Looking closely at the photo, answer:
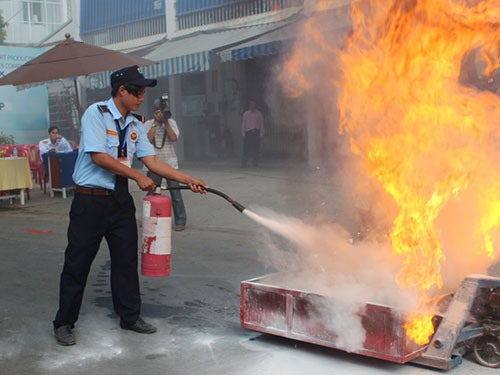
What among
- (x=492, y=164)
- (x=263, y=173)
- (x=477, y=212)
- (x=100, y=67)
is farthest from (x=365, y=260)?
(x=263, y=173)

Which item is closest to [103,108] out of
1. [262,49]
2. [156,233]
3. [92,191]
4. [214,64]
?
[92,191]

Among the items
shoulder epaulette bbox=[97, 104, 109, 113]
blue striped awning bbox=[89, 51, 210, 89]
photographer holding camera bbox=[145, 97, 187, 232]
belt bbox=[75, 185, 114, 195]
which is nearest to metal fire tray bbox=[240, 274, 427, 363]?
belt bbox=[75, 185, 114, 195]

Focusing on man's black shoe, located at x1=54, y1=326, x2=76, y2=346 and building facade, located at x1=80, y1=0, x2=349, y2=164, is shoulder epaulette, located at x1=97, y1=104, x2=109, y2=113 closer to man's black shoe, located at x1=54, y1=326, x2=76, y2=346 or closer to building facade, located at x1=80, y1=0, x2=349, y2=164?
man's black shoe, located at x1=54, y1=326, x2=76, y2=346

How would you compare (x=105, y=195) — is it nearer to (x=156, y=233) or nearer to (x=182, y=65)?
(x=156, y=233)

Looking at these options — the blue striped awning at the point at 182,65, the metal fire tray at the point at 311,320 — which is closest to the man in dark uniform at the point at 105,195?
the metal fire tray at the point at 311,320

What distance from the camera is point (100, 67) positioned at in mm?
10375

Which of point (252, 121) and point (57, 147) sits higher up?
point (252, 121)

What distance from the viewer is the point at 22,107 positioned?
22812 mm

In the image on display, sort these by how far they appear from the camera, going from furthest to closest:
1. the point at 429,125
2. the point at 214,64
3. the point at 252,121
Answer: the point at 252,121 < the point at 214,64 < the point at 429,125

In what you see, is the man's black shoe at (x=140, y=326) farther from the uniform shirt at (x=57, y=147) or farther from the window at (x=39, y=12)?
the window at (x=39, y=12)

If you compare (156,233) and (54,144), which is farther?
(54,144)

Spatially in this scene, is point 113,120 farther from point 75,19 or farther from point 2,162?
point 75,19

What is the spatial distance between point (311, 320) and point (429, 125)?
6.22 ft

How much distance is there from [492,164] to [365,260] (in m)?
1.66
